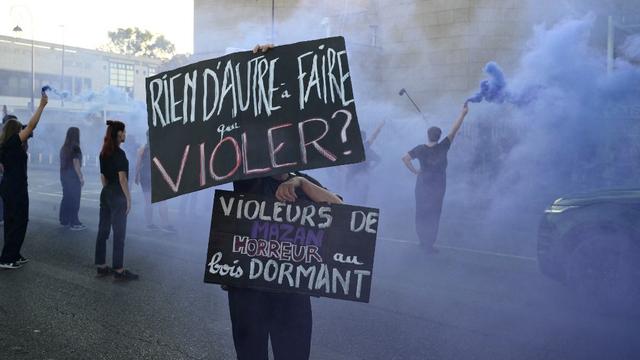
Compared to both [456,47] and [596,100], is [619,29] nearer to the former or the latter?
[596,100]

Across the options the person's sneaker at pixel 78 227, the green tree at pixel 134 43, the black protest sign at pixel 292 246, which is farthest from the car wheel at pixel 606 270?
the green tree at pixel 134 43

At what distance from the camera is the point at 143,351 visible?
161 inches

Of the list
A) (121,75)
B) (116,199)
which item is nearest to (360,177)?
(116,199)

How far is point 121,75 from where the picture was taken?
169ft

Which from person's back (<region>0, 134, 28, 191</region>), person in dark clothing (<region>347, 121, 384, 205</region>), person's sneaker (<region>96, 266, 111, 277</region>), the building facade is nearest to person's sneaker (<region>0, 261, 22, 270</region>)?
person's back (<region>0, 134, 28, 191</region>)

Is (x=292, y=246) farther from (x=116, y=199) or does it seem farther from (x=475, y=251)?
(x=475, y=251)

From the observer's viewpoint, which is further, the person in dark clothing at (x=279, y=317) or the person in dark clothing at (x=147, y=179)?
the person in dark clothing at (x=147, y=179)

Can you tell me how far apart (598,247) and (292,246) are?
3.68 m

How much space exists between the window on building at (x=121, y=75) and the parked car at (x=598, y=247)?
4968 centimetres

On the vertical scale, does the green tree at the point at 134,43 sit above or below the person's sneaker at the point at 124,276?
above

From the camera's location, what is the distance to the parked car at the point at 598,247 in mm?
5215

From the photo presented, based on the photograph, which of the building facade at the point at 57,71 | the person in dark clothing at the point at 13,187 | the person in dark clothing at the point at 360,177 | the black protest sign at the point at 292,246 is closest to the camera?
the black protest sign at the point at 292,246

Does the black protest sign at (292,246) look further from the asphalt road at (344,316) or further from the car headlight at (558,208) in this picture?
the car headlight at (558,208)

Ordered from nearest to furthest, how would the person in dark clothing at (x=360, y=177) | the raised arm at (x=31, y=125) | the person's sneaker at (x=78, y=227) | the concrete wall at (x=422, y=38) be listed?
the raised arm at (x=31, y=125), the person's sneaker at (x=78, y=227), the person in dark clothing at (x=360, y=177), the concrete wall at (x=422, y=38)
